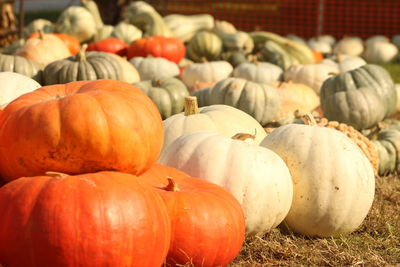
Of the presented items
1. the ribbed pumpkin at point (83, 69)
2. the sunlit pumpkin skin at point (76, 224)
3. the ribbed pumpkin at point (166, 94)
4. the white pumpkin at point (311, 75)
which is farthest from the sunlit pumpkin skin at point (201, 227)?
the white pumpkin at point (311, 75)

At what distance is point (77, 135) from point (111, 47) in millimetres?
5795

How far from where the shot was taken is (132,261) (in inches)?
104

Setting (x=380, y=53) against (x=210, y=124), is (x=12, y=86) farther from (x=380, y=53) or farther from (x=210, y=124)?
(x=380, y=53)

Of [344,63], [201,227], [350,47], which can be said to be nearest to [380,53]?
[350,47]

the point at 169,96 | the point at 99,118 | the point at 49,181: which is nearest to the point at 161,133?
the point at 99,118

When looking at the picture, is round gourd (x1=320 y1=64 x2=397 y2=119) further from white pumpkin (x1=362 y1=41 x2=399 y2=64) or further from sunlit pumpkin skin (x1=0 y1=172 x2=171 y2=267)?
white pumpkin (x1=362 y1=41 x2=399 y2=64)

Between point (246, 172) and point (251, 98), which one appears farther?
point (251, 98)

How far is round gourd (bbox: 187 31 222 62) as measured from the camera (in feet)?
30.0

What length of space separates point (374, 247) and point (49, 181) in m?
1.66

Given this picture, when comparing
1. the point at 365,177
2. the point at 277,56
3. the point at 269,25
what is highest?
the point at 365,177

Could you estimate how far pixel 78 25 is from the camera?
9305 mm

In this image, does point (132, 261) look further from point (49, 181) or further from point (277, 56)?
point (277, 56)

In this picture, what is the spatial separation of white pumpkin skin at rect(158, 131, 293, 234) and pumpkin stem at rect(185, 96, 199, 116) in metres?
0.64

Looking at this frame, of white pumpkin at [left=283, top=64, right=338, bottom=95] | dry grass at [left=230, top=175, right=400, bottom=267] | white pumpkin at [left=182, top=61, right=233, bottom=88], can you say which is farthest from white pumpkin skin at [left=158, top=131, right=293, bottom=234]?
white pumpkin at [left=283, top=64, right=338, bottom=95]
